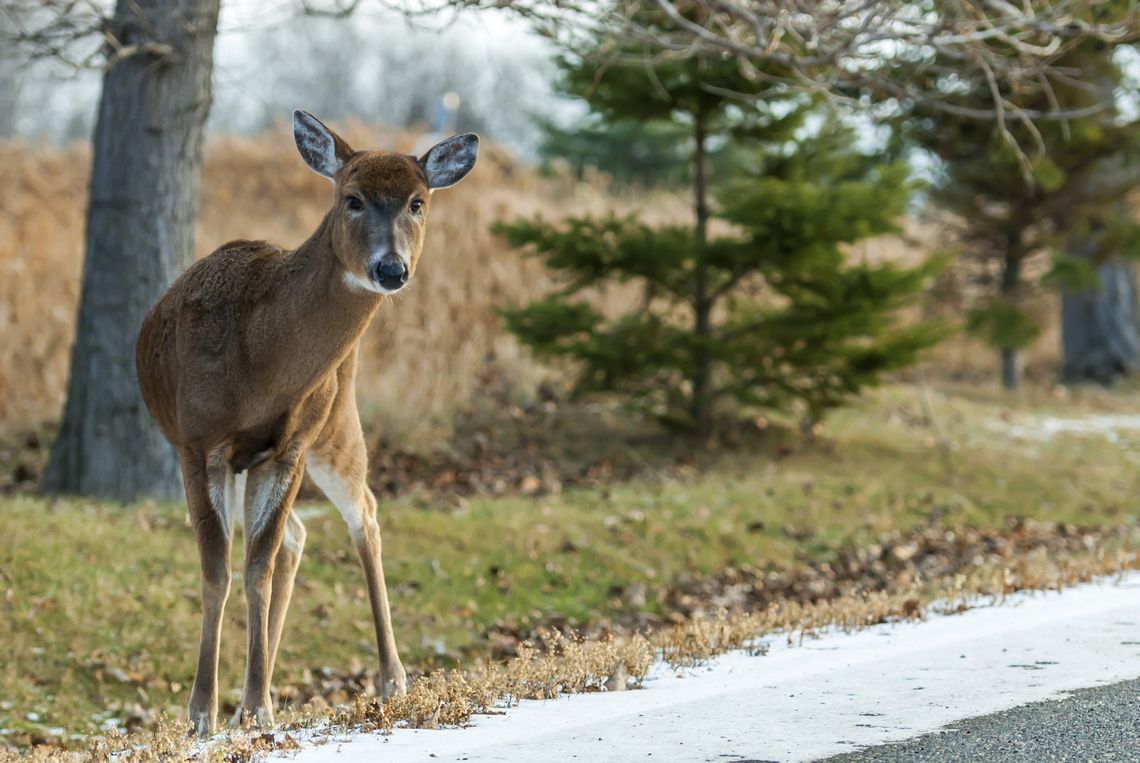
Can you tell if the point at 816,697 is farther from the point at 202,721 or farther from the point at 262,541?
the point at 202,721

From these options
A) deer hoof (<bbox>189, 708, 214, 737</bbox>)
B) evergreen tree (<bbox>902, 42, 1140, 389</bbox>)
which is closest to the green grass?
deer hoof (<bbox>189, 708, 214, 737</bbox>)

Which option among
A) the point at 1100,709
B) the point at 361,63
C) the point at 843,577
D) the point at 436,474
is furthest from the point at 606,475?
the point at 361,63

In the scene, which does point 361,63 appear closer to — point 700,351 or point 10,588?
point 700,351

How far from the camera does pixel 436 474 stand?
41.4 ft

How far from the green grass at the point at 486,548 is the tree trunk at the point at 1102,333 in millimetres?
5111

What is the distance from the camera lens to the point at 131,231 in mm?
9812

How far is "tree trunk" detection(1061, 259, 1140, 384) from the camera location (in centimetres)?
1966

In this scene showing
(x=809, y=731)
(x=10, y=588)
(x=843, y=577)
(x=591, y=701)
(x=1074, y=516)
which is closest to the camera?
(x=809, y=731)

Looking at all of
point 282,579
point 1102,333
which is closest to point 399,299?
point 282,579

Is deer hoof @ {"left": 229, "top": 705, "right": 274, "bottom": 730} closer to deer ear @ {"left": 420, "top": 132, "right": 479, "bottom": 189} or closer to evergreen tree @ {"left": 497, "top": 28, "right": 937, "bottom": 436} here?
deer ear @ {"left": 420, "top": 132, "right": 479, "bottom": 189}

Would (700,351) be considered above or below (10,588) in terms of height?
above

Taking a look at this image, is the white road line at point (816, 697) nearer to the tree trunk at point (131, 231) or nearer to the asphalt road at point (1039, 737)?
the asphalt road at point (1039, 737)

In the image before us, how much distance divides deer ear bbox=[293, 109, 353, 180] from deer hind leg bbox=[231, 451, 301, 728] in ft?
4.26

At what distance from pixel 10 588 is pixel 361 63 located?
56.8m
